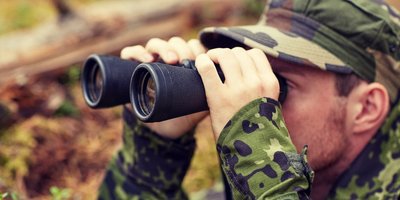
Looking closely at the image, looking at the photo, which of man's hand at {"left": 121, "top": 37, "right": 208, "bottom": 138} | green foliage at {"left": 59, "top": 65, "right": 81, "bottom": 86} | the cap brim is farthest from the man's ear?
green foliage at {"left": 59, "top": 65, "right": 81, "bottom": 86}

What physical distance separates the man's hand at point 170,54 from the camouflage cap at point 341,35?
0.11 metres

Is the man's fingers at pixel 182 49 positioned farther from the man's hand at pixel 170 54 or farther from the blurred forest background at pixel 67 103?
the blurred forest background at pixel 67 103

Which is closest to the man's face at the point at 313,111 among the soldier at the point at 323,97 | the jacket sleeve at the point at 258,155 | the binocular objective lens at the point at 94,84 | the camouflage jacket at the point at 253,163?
the soldier at the point at 323,97

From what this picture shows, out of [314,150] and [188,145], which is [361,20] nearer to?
[314,150]

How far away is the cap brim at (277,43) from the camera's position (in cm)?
244

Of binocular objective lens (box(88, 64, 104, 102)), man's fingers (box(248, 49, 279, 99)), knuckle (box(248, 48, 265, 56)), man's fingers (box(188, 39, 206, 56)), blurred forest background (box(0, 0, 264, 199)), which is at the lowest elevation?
blurred forest background (box(0, 0, 264, 199))

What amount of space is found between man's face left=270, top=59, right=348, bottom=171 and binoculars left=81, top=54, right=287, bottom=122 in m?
0.07

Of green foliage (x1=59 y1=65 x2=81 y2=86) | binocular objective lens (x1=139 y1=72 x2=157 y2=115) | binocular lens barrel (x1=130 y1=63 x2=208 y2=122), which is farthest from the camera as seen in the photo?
green foliage (x1=59 y1=65 x2=81 y2=86)

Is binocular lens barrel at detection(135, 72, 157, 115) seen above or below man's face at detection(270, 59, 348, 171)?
above

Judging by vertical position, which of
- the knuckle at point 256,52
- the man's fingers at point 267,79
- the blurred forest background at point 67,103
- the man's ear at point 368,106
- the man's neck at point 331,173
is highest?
the knuckle at point 256,52

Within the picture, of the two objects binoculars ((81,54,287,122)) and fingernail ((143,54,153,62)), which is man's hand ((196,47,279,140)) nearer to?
binoculars ((81,54,287,122))

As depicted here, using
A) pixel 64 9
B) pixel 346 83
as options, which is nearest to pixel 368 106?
pixel 346 83

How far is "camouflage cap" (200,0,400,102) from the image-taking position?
257 cm

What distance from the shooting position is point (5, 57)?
15.6 feet
